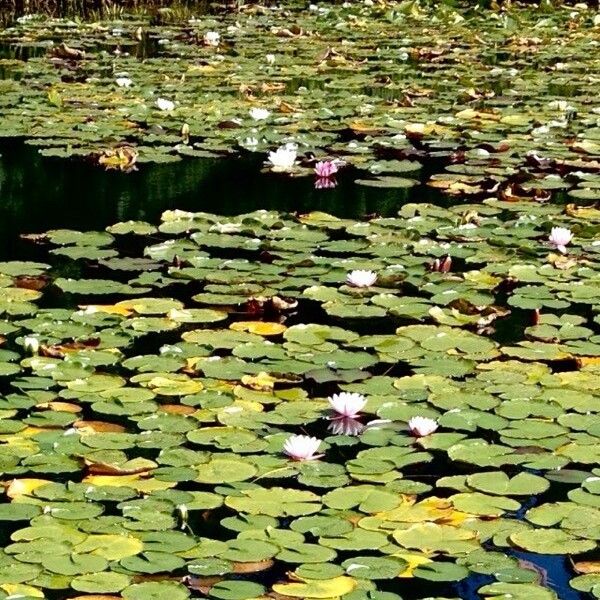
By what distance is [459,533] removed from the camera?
242cm

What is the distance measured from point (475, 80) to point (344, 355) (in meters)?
5.01

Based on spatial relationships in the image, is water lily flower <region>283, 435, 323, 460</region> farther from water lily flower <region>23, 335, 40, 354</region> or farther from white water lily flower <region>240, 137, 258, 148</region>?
white water lily flower <region>240, 137, 258, 148</region>

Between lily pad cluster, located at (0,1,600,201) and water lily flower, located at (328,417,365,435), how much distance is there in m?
2.31

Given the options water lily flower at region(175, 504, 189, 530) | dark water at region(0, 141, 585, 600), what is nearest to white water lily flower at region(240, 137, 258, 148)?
dark water at region(0, 141, 585, 600)

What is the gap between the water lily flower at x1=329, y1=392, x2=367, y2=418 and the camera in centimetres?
289

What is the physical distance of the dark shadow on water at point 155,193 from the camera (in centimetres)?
480

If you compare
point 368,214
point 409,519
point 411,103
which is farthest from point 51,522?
point 411,103

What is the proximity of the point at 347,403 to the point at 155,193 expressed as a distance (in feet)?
7.83

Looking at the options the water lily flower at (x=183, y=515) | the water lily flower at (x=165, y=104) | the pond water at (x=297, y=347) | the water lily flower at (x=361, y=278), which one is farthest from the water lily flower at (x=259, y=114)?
the water lily flower at (x=183, y=515)

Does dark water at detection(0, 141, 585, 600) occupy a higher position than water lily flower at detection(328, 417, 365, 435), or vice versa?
dark water at detection(0, 141, 585, 600)

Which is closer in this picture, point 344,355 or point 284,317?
point 344,355

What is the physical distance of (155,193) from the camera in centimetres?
510

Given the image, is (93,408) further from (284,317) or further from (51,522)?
(284,317)

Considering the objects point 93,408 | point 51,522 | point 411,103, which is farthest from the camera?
point 411,103
